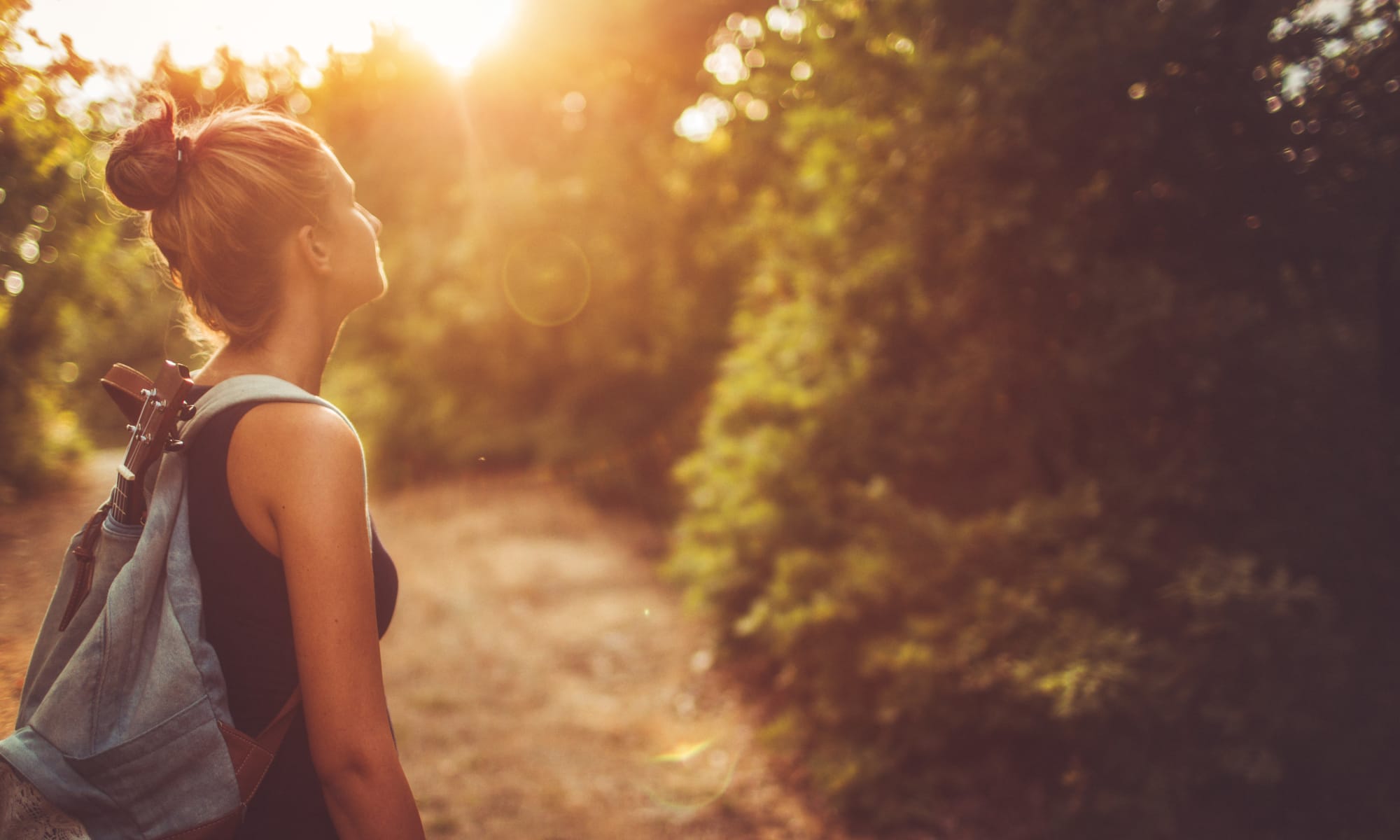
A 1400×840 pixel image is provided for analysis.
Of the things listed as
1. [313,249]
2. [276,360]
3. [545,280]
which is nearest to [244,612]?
[276,360]

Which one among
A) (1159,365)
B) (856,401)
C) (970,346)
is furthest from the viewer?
(856,401)

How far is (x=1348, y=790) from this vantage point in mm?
3344

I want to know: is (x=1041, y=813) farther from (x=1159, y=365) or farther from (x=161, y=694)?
(x=161, y=694)

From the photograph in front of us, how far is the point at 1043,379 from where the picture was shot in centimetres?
414

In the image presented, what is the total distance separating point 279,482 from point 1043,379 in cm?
377

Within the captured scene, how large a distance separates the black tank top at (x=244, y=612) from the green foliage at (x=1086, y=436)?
3.13 m

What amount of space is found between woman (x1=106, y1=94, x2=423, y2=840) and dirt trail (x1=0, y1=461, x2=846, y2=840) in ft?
2.96

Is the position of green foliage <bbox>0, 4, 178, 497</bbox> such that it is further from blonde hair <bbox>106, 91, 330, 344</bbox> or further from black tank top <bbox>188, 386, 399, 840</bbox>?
black tank top <bbox>188, 386, 399, 840</bbox>

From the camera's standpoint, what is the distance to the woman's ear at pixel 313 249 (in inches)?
61.9

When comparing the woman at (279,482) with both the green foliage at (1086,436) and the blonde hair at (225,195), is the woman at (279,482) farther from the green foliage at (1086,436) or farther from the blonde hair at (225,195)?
the green foliage at (1086,436)

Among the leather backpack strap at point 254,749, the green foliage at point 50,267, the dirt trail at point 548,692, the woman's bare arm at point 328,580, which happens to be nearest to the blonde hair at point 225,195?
the woman's bare arm at point 328,580

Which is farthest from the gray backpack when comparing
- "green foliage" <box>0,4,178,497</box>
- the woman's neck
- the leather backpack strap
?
"green foliage" <box>0,4,178,497</box>

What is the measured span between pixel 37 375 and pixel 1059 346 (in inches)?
289

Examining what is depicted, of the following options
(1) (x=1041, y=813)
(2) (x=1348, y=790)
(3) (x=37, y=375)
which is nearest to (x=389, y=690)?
(3) (x=37, y=375)
